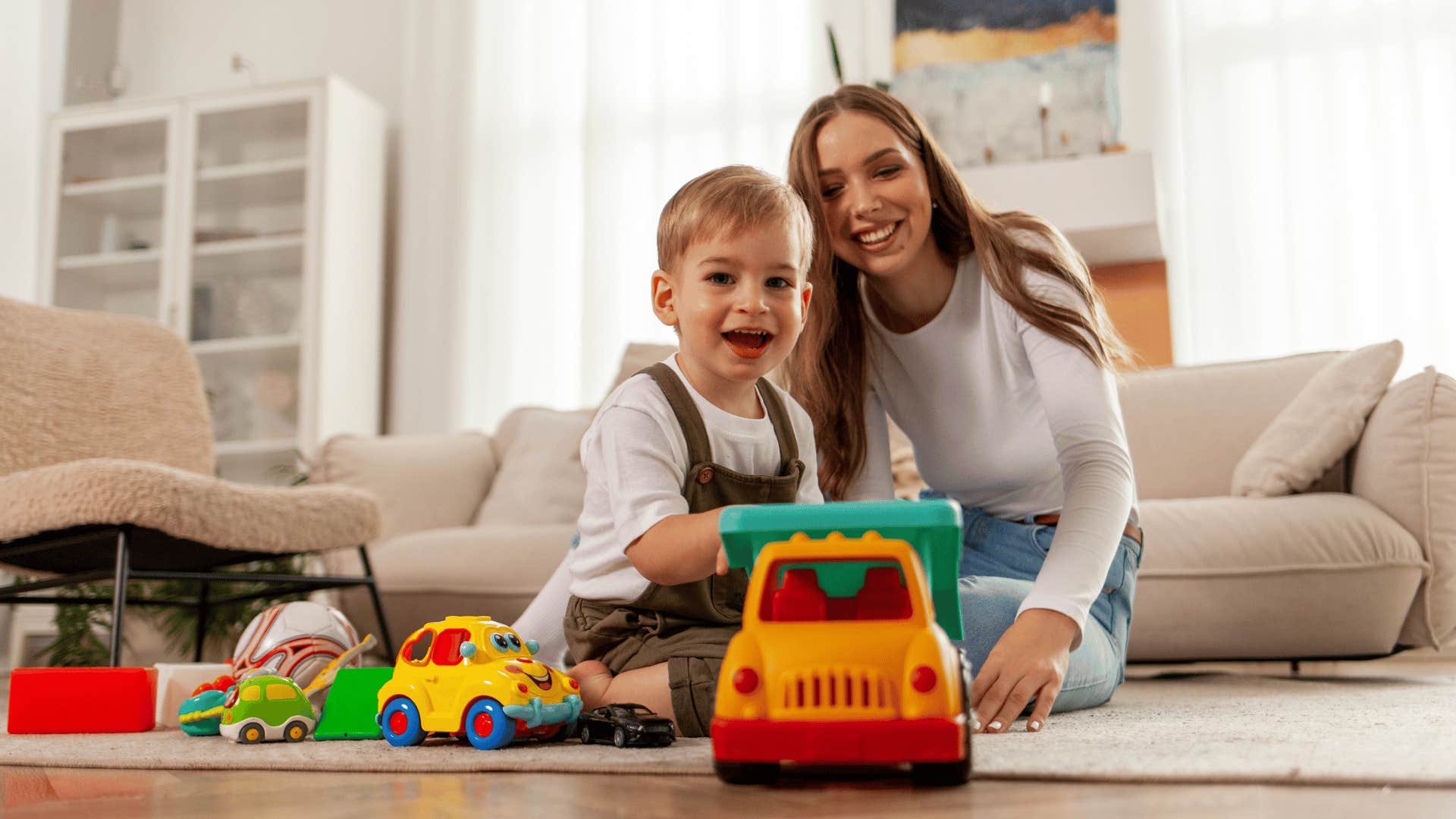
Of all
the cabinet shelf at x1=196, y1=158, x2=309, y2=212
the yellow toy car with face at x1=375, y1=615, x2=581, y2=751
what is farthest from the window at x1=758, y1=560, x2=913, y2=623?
the cabinet shelf at x1=196, y1=158, x2=309, y2=212

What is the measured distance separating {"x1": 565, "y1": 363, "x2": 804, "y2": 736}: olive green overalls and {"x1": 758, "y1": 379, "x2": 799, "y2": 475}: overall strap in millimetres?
18

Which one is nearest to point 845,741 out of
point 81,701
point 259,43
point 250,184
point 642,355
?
point 81,701

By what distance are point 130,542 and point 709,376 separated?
109cm

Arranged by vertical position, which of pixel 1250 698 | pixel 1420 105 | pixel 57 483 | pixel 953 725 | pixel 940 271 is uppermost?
pixel 1420 105

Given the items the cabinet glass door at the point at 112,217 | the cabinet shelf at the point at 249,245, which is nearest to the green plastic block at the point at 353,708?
the cabinet shelf at the point at 249,245

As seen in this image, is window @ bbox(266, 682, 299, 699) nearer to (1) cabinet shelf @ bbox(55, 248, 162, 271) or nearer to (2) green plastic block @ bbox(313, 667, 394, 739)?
(2) green plastic block @ bbox(313, 667, 394, 739)

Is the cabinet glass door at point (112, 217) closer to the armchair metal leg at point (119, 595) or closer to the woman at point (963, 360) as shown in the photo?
the armchair metal leg at point (119, 595)

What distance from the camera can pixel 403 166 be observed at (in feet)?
14.4

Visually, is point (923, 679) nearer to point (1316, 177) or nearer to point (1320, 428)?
point (1320, 428)

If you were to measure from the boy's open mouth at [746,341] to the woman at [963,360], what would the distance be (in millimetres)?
307

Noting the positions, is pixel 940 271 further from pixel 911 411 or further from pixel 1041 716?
pixel 1041 716

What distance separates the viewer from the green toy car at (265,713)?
3.82ft

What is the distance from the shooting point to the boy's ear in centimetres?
118

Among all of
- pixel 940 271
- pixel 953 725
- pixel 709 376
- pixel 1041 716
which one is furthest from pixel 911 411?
pixel 953 725
